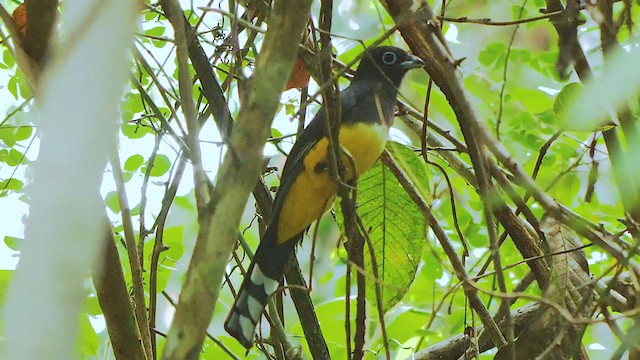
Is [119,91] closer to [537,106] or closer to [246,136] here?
[246,136]

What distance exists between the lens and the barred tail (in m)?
1.64

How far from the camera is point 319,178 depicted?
198 cm

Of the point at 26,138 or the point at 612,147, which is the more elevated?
the point at 26,138

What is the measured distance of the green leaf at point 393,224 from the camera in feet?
6.23

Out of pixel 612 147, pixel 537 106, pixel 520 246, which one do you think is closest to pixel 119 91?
pixel 520 246

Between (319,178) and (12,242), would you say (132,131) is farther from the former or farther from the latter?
(319,178)

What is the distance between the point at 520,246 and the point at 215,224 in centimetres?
98

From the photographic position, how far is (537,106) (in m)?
2.86

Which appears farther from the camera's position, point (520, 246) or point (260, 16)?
point (260, 16)

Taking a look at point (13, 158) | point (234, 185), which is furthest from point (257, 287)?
point (13, 158)

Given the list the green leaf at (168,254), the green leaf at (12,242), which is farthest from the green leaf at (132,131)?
the green leaf at (12,242)

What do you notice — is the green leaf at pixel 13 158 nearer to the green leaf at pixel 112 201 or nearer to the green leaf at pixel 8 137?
the green leaf at pixel 8 137

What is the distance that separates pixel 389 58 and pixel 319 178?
0.54 meters

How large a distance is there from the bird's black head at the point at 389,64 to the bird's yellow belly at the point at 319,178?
32 cm
